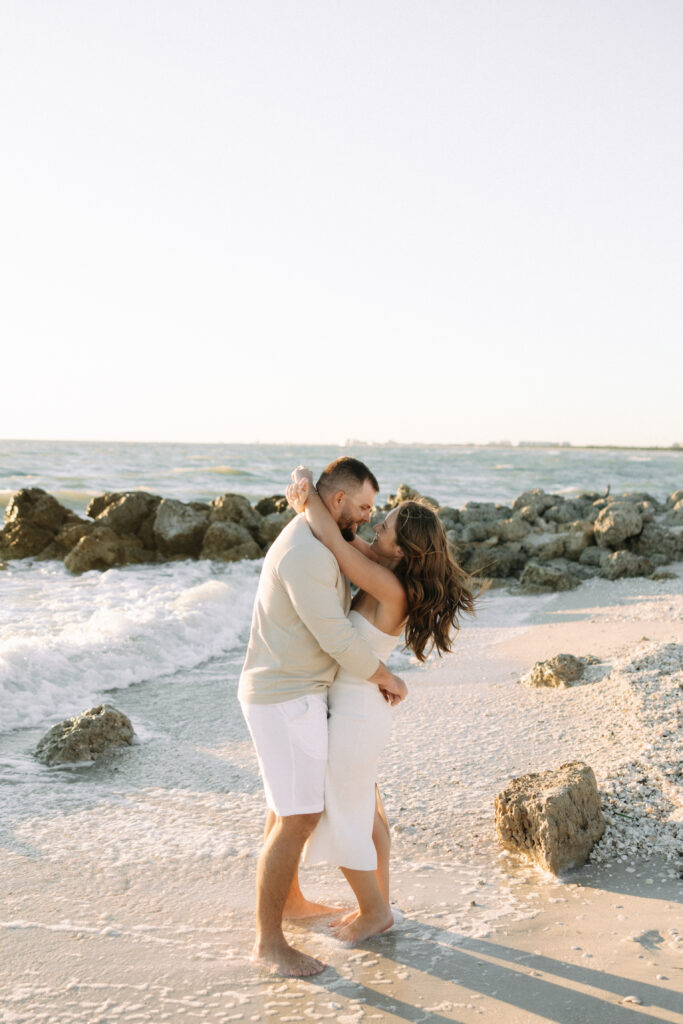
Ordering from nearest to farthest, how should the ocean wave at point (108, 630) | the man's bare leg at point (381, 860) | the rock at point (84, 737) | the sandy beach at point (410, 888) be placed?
1. the sandy beach at point (410, 888)
2. the man's bare leg at point (381, 860)
3. the rock at point (84, 737)
4. the ocean wave at point (108, 630)

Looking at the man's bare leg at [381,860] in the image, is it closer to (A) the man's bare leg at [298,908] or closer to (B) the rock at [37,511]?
(A) the man's bare leg at [298,908]

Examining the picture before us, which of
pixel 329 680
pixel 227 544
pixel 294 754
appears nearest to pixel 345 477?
pixel 329 680

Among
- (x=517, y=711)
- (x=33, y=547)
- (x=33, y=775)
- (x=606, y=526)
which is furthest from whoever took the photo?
(x=33, y=547)

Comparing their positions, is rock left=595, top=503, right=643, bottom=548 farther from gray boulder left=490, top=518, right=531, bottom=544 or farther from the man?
the man

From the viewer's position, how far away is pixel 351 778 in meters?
3.33

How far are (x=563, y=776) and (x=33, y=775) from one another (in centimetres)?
327

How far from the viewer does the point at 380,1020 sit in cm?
284

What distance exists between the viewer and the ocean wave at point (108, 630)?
7.13m

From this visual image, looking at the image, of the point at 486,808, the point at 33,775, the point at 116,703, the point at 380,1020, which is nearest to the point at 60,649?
the point at 116,703

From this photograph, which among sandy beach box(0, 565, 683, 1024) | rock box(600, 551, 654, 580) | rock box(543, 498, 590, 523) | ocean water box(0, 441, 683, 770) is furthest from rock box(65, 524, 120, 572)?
rock box(543, 498, 590, 523)

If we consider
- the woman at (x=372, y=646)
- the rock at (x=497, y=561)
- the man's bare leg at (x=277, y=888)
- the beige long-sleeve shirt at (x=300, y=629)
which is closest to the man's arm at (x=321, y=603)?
the beige long-sleeve shirt at (x=300, y=629)

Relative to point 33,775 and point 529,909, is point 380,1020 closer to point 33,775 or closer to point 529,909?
point 529,909

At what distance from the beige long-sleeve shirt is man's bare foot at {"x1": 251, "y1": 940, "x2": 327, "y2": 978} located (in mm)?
931

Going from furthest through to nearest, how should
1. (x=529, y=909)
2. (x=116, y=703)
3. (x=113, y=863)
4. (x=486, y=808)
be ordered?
(x=116, y=703), (x=486, y=808), (x=113, y=863), (x=529, y=909)
